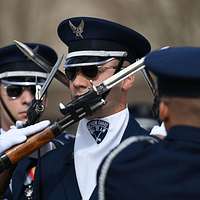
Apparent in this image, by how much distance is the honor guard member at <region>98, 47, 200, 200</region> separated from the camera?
3.50 metres

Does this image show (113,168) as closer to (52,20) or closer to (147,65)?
(147,65)

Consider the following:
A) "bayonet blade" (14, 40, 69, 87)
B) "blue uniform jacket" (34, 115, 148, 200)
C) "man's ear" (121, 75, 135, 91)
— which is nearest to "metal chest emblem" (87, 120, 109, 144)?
"blue uniform jacket" (34, 115, 148, 200)

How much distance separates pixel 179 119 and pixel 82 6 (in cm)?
1356

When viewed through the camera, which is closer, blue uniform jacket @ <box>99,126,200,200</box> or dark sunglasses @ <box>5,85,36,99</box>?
blue uniform jacket @ <box>99,126,200,200</box>

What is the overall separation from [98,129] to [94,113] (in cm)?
10

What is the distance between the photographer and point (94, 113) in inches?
185

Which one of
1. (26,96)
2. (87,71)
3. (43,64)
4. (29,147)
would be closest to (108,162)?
(29,147)

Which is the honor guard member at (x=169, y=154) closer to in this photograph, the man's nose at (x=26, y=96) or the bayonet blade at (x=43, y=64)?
the bayonet blade at (x=43, y=64)

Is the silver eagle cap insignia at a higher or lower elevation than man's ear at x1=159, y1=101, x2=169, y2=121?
lower

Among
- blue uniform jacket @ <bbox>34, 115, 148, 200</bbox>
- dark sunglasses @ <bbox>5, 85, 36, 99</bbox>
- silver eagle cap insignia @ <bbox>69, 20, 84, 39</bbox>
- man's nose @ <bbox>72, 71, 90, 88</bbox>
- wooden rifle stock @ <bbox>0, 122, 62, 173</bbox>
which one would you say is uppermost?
silver eagle cap insignia @ <bbox>69, 20, 84, 39</bbox>

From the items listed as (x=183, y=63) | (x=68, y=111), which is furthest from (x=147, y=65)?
(x=68, y=111)

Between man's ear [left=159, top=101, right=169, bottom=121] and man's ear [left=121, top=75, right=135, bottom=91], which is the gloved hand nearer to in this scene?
man's ear [left=121, top=75, right=135, bottom=91]

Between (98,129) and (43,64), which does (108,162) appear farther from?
(43,64)

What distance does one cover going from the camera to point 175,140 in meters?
3.57
